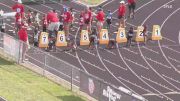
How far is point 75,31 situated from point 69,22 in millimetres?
1694

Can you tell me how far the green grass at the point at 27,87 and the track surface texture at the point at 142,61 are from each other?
1077mm

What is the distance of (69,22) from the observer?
36.2m

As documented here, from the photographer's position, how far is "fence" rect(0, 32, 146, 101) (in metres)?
22.0

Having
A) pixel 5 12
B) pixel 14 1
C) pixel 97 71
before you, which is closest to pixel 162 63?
pixel 97 71

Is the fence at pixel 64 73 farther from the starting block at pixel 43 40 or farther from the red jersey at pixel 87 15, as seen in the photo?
the red jersey at pixel 87 15

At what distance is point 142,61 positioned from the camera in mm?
32594

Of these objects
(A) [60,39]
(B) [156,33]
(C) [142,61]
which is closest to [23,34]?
(A) [60,39]

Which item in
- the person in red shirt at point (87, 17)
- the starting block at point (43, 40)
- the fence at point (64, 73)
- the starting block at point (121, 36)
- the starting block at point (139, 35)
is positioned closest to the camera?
the fence at point (64, 73)

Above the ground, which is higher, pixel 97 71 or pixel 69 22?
pixel 69 22

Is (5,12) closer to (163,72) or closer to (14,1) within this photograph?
(14,1)

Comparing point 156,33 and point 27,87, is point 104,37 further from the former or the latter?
point 27,87

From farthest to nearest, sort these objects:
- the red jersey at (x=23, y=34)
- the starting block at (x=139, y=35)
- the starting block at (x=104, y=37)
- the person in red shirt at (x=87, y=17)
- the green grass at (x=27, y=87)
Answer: the person in red shirt at (x=87, y=17) < the starting block at (x=139, y=35) < the starting block at (x=104, y=37) < the red jersey at (x=23, y=34) < the green grass at (x=27, y=87)

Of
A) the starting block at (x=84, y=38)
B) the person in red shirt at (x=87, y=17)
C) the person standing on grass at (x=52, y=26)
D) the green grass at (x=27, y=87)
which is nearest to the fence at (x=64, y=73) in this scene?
the green grass at (x=27, y=87)

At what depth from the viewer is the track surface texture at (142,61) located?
28.1 metres
